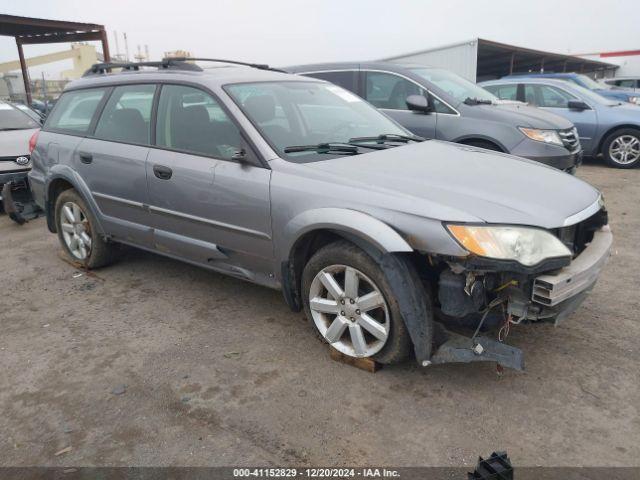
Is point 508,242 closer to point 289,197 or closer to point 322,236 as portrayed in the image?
point 322,236

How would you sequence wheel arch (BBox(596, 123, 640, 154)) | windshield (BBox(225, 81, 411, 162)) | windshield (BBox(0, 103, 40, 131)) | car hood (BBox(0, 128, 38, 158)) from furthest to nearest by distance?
wheel arch (BBox(596, 123, 640, 154)) → windshield (BBox(0, 103, 40, 131)) → car hood (BBox(0, 128, 38, 158)) → windshield (BBox(225, 81, 411, 162))

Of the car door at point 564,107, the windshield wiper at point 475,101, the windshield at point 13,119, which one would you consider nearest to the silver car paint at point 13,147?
the windshield at point 13,119

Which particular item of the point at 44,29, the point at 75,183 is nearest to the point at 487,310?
the point at 75,183

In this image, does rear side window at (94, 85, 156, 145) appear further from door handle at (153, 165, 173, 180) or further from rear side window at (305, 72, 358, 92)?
rear side window at (305, 72, 358, 92)

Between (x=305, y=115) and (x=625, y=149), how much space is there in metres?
7.37

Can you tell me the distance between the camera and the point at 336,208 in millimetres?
2801

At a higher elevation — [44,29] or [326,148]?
[44,29]

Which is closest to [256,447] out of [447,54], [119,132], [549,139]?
[119,132]

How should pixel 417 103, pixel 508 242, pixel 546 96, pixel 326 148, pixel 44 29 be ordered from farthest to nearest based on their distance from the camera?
1. pixel 44 29
2. pixel 546 96
3. pixel 417 103
4. pixel 326 148
5. pixel 508 242

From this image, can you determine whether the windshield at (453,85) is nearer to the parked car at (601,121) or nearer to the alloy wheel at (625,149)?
the parked car at (601,121)

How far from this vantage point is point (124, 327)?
3.62m

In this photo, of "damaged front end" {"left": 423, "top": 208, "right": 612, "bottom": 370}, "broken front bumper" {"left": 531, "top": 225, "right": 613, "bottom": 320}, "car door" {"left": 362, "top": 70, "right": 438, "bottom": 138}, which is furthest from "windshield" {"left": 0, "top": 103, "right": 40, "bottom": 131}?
"broken front bumper" {"left": 531, "top": 225, "right": 613, "bottom": 320}

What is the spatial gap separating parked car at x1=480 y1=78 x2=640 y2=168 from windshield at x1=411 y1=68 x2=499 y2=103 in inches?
106

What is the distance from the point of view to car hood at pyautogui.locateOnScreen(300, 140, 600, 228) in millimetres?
2551
